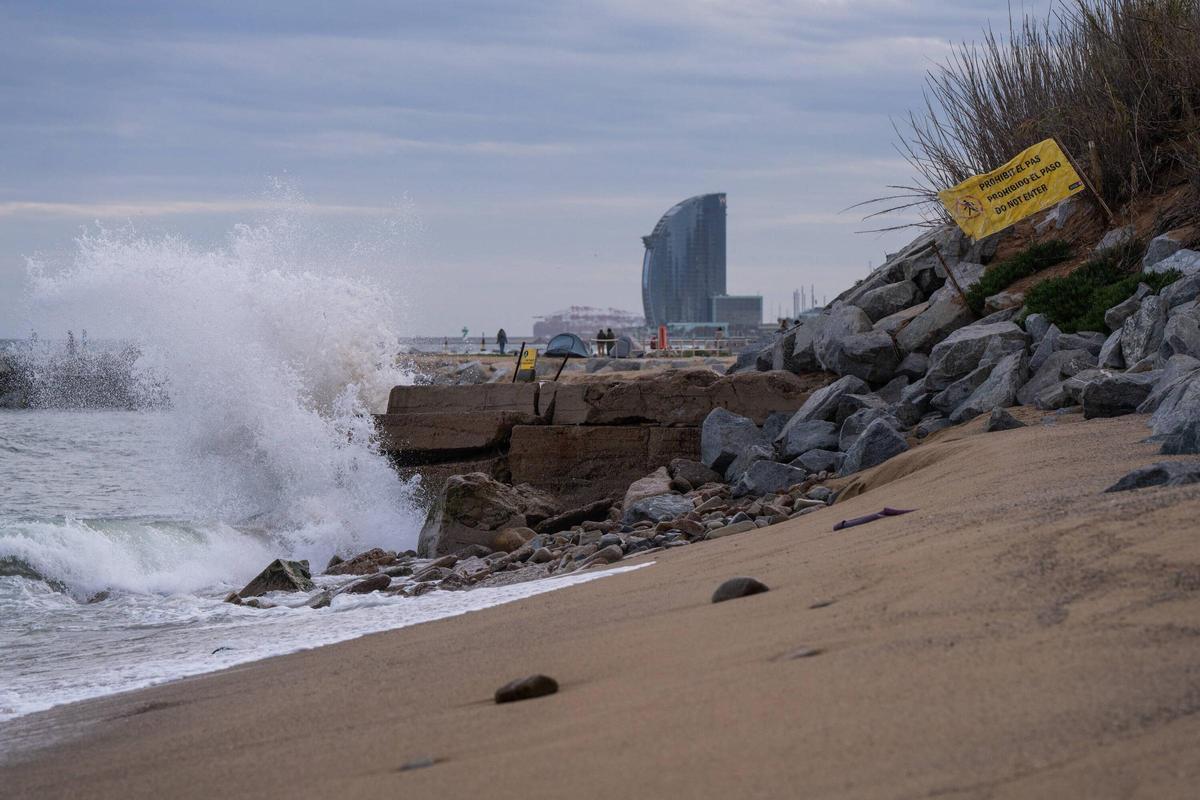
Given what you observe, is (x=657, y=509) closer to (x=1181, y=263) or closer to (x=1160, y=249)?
(x=1181, y=263)

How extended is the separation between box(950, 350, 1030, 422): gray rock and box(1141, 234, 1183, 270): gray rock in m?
2.11

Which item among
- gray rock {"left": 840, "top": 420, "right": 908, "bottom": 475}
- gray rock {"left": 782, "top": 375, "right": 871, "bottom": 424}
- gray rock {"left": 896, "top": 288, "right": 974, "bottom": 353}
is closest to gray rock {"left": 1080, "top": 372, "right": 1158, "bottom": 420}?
gray rock {"left": 840, "top": 420, "right": 908, "bottom": 475}

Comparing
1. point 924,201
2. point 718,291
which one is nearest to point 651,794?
point 924,201

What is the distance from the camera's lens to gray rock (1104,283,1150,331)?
9945 mm

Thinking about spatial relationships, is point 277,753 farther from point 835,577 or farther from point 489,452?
point 489,452

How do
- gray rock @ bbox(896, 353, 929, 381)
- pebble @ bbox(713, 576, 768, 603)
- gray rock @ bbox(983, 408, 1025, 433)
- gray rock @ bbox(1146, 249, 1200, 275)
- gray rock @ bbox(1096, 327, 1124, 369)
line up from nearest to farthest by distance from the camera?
pebble @ bbox(713, 576, 768, 603) < gray rock @ bbox(983, 408, 1025, 433) < gray rock @ bbox(1096, 327, 1124, 369) < gray rock @ bbox(1146, 249, 1200, 275) < gray rock @ bbox(896, 353, 929, 381)

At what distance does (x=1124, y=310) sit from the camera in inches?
392

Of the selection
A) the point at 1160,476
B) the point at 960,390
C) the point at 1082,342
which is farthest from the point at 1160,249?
the point at 1160,476

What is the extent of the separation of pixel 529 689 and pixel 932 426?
7261 millimetres

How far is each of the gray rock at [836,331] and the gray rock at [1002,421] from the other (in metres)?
3.69

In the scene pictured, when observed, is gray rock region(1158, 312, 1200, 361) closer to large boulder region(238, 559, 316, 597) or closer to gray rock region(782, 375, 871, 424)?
gray rock region(782, 375, 871, 424)

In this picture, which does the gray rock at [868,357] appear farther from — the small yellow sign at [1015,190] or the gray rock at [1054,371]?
the gray rock at [1054,371]

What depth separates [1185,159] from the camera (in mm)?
12906

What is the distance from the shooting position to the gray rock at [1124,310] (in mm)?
9945
